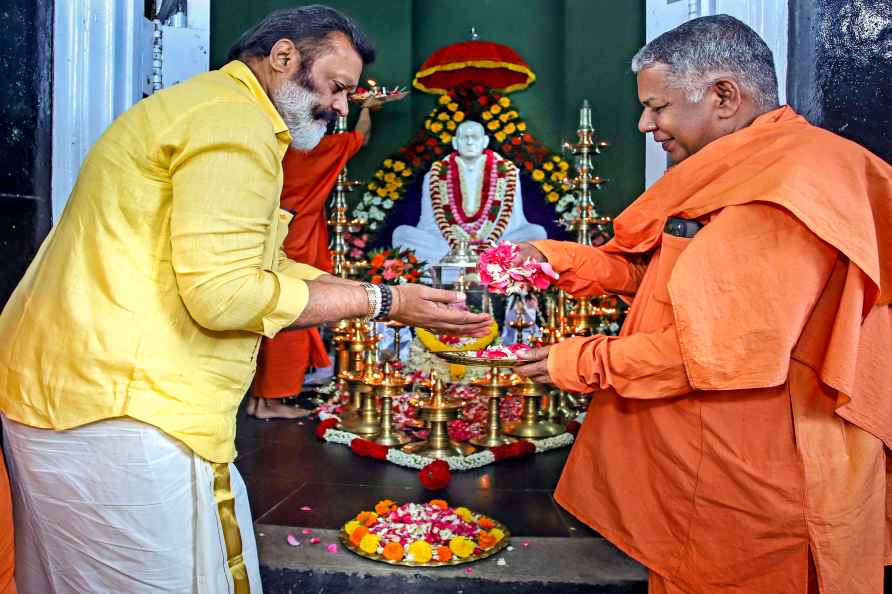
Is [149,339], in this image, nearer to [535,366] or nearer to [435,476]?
[535,366]

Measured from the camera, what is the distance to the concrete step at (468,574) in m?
2.48

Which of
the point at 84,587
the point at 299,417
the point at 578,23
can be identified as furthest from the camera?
the point at 578,23

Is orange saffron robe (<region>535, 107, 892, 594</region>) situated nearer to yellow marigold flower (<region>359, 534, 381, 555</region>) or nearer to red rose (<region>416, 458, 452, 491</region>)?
yellow marigold flower (<region>359, 534, 381, 555</region>)

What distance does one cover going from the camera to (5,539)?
1.50m

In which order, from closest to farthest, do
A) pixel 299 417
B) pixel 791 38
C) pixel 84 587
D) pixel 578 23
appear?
1. pixel 84 587
2. pixel 791 38
3. pixel 299 417
4. pixel 578 23

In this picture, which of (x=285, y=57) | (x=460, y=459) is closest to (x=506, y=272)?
(x=285, y=57)

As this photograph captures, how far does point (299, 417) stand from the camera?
17.0ft

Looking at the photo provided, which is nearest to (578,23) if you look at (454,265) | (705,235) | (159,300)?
(454,265)

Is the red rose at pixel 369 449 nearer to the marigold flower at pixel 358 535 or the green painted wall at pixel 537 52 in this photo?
the marigold flower at pixel 358 535

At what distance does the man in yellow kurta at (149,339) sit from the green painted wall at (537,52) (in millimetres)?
5819

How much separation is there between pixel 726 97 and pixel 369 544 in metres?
1.88

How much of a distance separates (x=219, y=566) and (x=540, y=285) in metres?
1.37

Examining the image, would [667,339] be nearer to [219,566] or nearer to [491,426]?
[219,566]

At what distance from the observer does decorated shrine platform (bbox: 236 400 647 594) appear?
98.6 inches
